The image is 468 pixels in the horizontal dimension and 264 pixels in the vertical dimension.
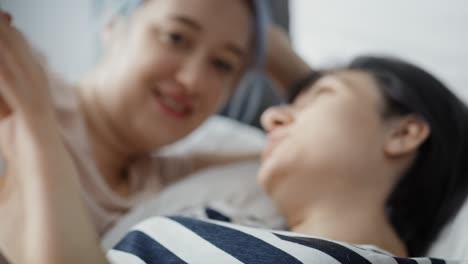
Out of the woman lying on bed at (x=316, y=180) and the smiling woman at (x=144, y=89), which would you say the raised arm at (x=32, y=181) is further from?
the smiling woman at (x=144, y=89)

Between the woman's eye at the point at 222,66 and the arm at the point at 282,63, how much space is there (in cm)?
18

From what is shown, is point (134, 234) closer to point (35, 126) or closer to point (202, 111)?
point (35, 126)

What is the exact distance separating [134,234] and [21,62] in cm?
23

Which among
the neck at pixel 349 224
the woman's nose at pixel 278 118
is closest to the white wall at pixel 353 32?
the woman's nose at pixel 278 118

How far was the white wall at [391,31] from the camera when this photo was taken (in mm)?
1018

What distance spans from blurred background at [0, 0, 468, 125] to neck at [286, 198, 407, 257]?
0.35m

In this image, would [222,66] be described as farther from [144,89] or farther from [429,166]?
[429,166]

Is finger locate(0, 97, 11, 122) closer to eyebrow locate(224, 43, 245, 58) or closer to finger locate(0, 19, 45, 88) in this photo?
finger locate(0, 19, 45, 88)

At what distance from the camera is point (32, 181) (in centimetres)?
51

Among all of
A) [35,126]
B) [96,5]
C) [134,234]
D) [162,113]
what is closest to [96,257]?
[134,234]

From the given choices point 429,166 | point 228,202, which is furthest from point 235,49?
point 429,166

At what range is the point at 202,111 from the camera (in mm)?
917

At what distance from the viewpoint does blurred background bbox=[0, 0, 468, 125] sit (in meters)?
0.93

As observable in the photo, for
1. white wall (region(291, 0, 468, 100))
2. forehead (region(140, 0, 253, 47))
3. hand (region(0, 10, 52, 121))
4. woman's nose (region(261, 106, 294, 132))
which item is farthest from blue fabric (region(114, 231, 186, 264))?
white wall (region(291, 0, 468, 100))
